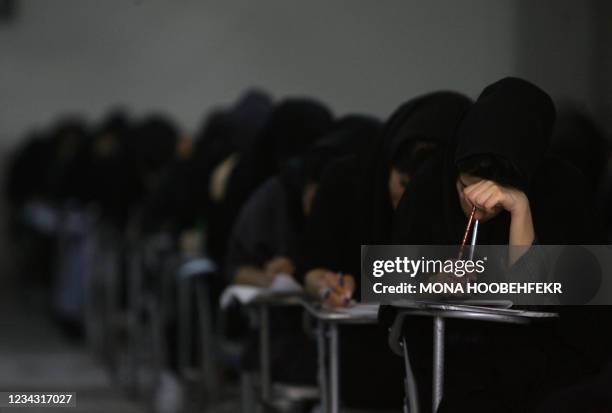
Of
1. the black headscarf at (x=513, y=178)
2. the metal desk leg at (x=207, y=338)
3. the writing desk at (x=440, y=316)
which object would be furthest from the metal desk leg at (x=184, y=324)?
the writing desk at (x=440, y=316)

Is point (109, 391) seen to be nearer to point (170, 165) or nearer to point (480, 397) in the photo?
point (170, 165)

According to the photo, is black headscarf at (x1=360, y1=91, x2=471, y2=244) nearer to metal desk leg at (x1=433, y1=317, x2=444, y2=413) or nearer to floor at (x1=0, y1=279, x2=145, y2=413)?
metal desk leg at (x1=433, y1=317, x2=444, y2=413)

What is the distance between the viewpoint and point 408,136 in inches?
133

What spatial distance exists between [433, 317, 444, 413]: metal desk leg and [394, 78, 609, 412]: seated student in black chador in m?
0.03

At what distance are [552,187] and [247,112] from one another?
9.16 feet

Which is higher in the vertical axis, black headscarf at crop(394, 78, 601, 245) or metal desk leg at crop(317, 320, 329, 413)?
black headscarf at crop(394, 78, 601, 245)

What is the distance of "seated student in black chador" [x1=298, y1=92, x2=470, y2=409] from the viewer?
11.1ft

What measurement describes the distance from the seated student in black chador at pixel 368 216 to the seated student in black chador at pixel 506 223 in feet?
1.12

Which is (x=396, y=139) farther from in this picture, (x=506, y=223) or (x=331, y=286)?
(x=506, y=223)

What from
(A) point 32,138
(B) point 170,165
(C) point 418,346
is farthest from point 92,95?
(C) point 418,346

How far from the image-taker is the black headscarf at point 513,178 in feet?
9.06

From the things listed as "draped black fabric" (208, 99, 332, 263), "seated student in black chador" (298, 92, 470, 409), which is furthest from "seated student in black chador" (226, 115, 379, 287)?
"seated student in black chador" (298, 92, 470, 409)

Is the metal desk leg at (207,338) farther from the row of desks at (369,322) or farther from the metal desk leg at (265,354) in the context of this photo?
the metal desk leg at (265,354)

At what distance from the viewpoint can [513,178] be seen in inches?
109
